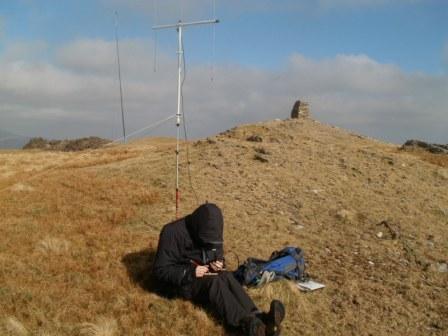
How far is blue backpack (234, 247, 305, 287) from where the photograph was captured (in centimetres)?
859

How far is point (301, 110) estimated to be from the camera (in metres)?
27.5

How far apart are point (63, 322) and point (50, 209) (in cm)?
727

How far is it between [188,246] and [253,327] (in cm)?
203

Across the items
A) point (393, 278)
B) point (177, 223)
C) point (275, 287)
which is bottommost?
point (393, 278)

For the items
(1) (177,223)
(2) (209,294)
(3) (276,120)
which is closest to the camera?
(2) (209,294)

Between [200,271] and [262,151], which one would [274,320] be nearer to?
[200,271]

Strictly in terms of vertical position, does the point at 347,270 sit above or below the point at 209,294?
below

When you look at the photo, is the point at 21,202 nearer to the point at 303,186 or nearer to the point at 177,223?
the point at 177,223

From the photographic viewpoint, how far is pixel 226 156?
63.9 feet

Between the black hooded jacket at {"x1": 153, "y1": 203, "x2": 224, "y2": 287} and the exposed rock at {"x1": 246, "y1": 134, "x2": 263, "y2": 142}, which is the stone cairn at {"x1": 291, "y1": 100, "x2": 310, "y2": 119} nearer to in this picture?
the exposed rock at {"x1": 246, "y1": 134, "x2": 263, "y2": 142}

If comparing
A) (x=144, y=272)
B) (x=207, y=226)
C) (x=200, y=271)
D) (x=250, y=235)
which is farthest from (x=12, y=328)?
(x=250, y=235)

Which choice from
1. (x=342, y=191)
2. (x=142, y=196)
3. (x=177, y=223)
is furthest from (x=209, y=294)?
(x=342, y=191)

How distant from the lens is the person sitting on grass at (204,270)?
6.93m

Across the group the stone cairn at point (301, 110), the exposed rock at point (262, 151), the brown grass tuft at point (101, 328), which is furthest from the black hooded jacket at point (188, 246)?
the stone cairn at point (301, 110)
